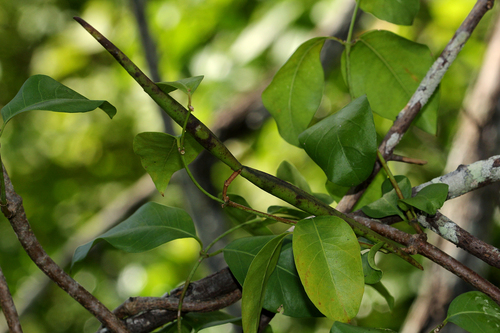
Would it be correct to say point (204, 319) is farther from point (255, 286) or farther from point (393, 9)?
point (393, 9)

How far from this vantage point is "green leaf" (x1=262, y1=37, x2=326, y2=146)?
0.27 m

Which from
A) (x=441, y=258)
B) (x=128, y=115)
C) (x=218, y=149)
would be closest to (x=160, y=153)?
(x=218, y=149)

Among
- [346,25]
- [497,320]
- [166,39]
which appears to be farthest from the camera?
[166,39]

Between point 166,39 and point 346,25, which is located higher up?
point 166,39

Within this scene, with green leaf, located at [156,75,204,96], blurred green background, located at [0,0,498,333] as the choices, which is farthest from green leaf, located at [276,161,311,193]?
blurred green background, located at [0,0,498,333]

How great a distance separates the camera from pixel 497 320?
0.18 m

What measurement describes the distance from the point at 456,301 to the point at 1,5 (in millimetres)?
1336

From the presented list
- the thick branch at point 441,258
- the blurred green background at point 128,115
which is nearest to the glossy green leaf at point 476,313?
the thick branch at point 441,258

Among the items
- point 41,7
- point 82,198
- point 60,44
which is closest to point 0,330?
point 82,198

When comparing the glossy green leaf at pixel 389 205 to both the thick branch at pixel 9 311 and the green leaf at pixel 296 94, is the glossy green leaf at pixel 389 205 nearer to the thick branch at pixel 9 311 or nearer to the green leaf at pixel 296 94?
the green leaf at pixel 296 94

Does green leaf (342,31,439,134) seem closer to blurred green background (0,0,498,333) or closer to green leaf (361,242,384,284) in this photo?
green leaf (361,242,384,284)

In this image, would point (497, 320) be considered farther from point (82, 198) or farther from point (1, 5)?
point (1, 5)

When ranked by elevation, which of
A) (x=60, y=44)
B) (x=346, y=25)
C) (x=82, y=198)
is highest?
(x=60, y=44)

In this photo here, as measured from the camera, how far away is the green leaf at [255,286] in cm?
18
